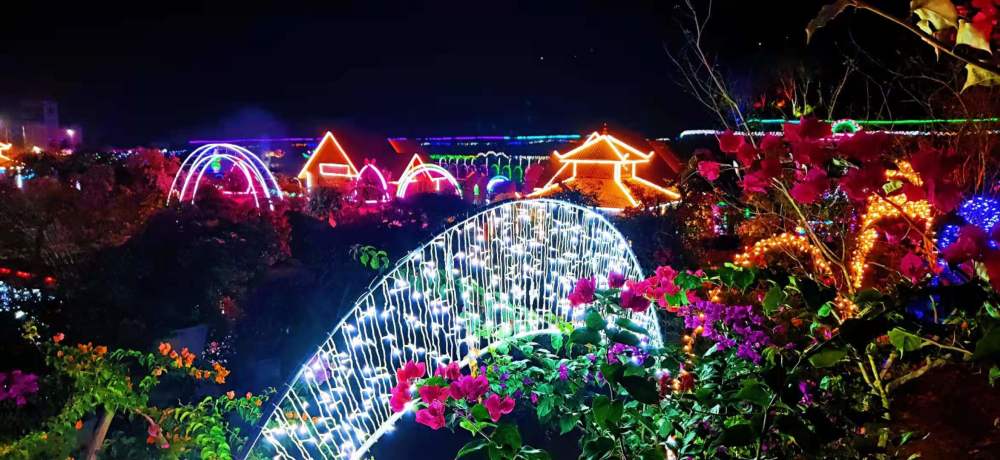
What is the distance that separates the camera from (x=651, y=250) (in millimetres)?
10500

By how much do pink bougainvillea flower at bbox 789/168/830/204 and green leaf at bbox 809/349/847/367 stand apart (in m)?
0.47

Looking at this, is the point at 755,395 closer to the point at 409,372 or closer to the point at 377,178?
the point at 409,372

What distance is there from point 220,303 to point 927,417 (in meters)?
7.12

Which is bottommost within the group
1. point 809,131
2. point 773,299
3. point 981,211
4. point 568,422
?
point 568,422

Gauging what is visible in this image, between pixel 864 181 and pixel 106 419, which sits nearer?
pixel 864 181

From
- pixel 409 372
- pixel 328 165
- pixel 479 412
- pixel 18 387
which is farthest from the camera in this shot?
pixel 328 165

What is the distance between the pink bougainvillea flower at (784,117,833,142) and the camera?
1.58 metres

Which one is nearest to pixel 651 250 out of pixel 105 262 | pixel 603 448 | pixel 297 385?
pixel 105 262

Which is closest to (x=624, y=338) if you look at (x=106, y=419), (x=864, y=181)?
(x=864, y=181)

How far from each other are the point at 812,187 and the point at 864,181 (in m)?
0.12

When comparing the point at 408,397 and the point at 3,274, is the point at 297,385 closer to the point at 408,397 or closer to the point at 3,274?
the point at 408,397

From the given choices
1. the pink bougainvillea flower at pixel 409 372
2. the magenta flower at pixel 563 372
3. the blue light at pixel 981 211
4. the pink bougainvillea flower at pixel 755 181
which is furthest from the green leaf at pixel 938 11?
the blue light at pixel 981 211

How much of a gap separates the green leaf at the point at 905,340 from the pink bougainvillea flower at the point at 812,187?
0.38 m

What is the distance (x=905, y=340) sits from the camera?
4.09 ft
